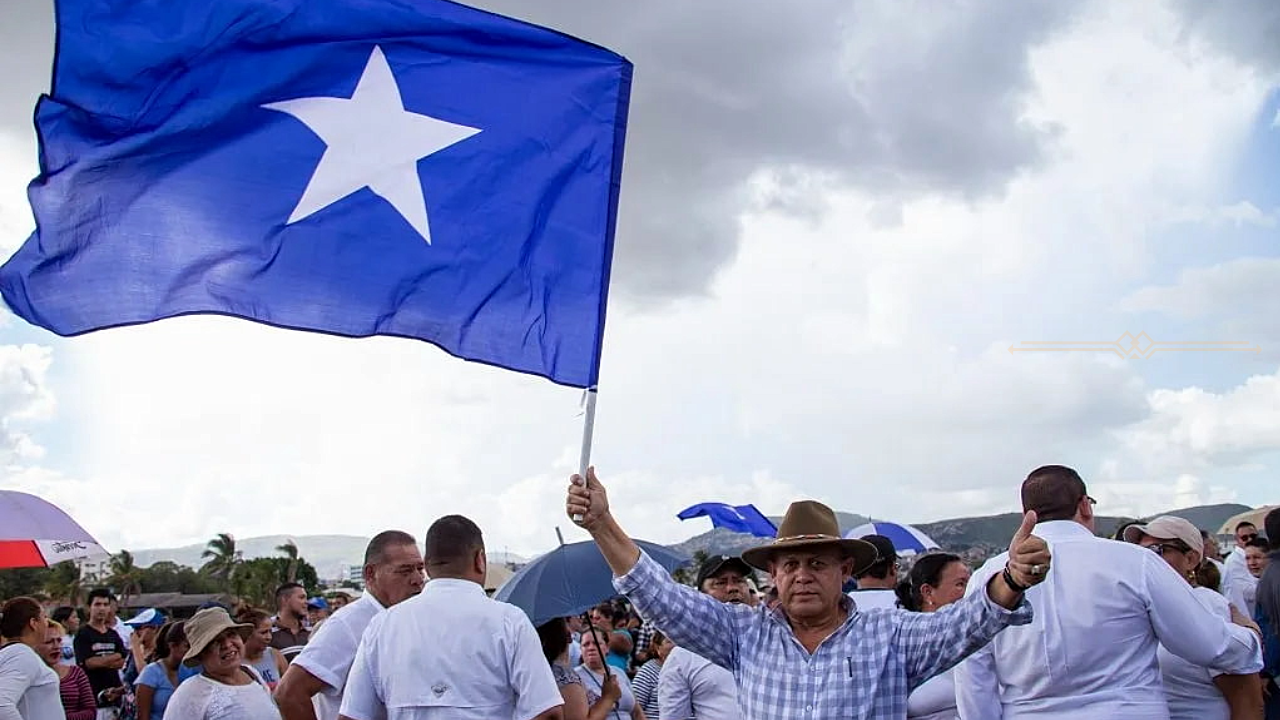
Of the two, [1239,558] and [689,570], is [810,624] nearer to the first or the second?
[1239,558]

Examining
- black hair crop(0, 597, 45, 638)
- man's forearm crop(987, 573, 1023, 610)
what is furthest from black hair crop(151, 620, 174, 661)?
man's forearm crop(987, 573, 1023, 610)

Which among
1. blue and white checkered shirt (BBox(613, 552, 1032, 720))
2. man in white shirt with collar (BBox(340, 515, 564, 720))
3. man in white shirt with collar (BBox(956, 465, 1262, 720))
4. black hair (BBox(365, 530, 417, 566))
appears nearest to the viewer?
blue and white checkered shirt (BBox(613, 552, 1032, 720))

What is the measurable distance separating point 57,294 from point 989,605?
155 inches

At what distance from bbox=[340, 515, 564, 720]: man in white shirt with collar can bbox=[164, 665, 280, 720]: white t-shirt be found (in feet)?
6.13

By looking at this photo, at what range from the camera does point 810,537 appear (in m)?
3.98

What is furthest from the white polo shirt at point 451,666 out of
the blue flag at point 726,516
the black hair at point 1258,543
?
the blue flag at point 726,516

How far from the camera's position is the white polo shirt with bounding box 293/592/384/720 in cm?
554

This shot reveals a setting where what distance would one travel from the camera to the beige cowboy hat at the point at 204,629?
21.4 feet

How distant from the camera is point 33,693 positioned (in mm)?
7375

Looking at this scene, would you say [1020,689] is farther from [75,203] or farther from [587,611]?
[75,203]

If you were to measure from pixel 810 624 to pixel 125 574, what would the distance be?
4313 inches

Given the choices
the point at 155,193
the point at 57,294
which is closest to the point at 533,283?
the point at 155,193

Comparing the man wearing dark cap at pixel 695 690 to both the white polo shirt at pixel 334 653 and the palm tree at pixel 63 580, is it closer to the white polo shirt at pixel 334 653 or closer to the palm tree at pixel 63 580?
the white polo shirt at pixel 334 653

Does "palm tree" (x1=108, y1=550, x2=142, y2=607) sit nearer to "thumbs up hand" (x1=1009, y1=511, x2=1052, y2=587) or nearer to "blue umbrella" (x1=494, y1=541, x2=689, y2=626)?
"blue umbrella" (x1=494, y1=541, x2=689, y2=626)
